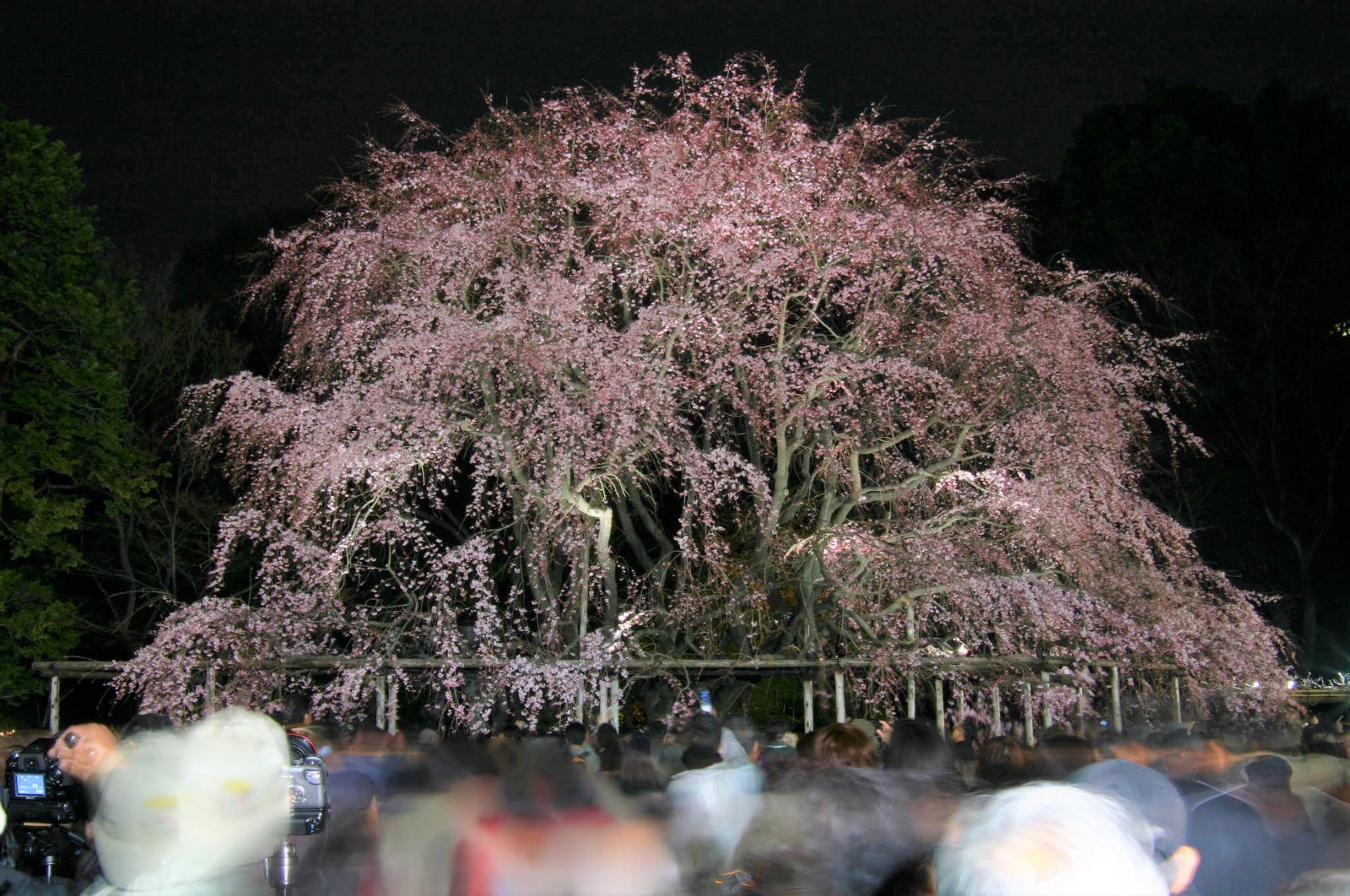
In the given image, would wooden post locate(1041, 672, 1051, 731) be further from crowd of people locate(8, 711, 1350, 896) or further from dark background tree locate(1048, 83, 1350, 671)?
dark background tree locate(1048, 83, 1350, 671)

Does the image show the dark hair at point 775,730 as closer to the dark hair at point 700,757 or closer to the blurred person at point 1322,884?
the dark hair at point 700,757

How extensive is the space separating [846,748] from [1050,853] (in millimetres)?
2671

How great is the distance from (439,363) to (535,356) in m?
1.07

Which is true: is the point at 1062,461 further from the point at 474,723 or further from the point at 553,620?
the point at 474,723

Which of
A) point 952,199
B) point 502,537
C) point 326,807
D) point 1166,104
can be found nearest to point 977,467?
point 952,199

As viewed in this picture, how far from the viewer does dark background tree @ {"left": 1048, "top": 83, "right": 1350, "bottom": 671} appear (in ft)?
69.0

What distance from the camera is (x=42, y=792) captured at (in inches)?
220

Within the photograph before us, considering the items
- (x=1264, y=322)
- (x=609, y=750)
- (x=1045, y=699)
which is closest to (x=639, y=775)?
(x=609, y=750)

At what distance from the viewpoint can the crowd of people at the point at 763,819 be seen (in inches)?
89.1

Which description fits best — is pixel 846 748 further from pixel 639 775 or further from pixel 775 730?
pixel 775 730

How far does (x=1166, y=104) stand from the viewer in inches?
1021

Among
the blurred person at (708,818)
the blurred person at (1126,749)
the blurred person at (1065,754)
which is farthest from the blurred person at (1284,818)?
the blurred person at (708,818)

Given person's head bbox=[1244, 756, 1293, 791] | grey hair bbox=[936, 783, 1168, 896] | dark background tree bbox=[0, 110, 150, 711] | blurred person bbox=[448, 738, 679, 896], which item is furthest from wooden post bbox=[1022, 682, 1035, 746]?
dark background tree bbox=[0, 110, 150, 711]

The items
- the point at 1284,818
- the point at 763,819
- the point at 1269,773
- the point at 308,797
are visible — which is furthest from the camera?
the point at 308,797
